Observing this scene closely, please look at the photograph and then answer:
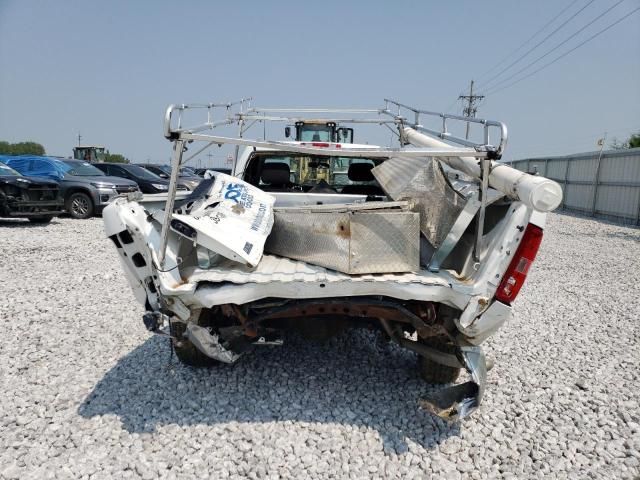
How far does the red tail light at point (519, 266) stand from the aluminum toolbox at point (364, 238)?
1.80 feet

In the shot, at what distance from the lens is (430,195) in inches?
130

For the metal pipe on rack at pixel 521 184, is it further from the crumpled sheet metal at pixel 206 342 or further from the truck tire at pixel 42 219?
the truck tire at pixel 42 219

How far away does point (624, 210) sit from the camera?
1606cm

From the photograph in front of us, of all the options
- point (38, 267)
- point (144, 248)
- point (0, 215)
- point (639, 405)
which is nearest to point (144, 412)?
point (144, 248)

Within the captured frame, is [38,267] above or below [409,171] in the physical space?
below

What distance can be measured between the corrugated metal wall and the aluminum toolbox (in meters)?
15.8

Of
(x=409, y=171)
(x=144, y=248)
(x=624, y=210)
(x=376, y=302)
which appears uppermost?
(x=409, y=171)

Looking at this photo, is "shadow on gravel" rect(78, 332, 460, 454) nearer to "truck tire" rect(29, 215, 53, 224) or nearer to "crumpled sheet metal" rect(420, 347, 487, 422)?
"crumpled sheet metal" rect(420, 347, 487, 422)

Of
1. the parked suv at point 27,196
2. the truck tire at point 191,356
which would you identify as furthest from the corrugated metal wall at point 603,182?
the truck tire at point 191,356

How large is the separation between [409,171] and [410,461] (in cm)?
205

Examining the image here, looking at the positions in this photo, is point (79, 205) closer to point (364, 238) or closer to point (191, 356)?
point (191, 356)

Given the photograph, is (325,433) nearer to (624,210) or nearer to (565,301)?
(565,301)

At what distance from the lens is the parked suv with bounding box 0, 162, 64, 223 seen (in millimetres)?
10586

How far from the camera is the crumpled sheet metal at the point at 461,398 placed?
269 centimetres
